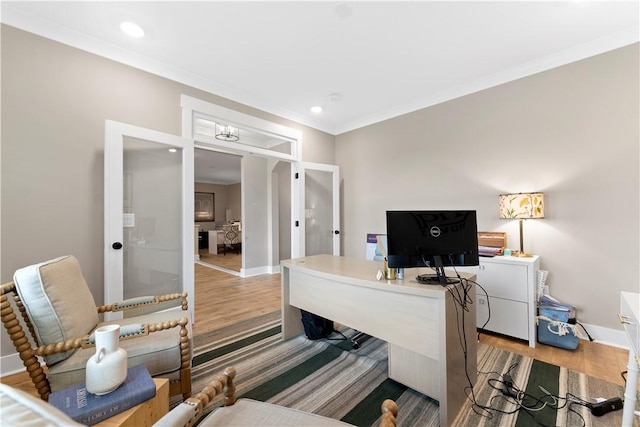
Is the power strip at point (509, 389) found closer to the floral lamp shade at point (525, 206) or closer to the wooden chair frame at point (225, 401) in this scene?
the wooden chair frame at point (225, 401)

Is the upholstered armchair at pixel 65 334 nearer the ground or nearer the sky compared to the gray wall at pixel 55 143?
nearer the ground

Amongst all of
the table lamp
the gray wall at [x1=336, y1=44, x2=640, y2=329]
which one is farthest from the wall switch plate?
the table lamp

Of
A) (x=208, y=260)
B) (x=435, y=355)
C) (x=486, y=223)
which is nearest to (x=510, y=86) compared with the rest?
(x=486, y=223)

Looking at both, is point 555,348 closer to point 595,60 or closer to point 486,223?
point 486,223

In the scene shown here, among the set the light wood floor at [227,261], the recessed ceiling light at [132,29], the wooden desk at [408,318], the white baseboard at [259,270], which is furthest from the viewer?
the light wood floor at [227,261]

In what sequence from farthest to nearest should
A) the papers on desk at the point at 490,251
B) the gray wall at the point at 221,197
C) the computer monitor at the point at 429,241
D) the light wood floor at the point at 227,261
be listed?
the gray wall at the point at 221,197
the light wood floor at the point at 227,261
the papers on desk at the point at 490,251
the computer monitor at the point at 429,241

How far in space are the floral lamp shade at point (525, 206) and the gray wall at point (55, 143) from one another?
12.3 ft

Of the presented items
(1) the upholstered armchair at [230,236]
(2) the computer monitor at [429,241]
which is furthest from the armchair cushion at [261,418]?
(1) the upholstered armchair at [230,236]

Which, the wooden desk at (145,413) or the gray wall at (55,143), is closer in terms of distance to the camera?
the wooden desk at (145,413)

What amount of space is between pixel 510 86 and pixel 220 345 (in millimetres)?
3969

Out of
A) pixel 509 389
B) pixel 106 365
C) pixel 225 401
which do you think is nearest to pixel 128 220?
pixel 106 365

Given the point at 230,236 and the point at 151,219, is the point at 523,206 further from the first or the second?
the point at 230,236

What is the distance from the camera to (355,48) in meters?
2.44

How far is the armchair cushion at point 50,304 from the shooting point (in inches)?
50.8
